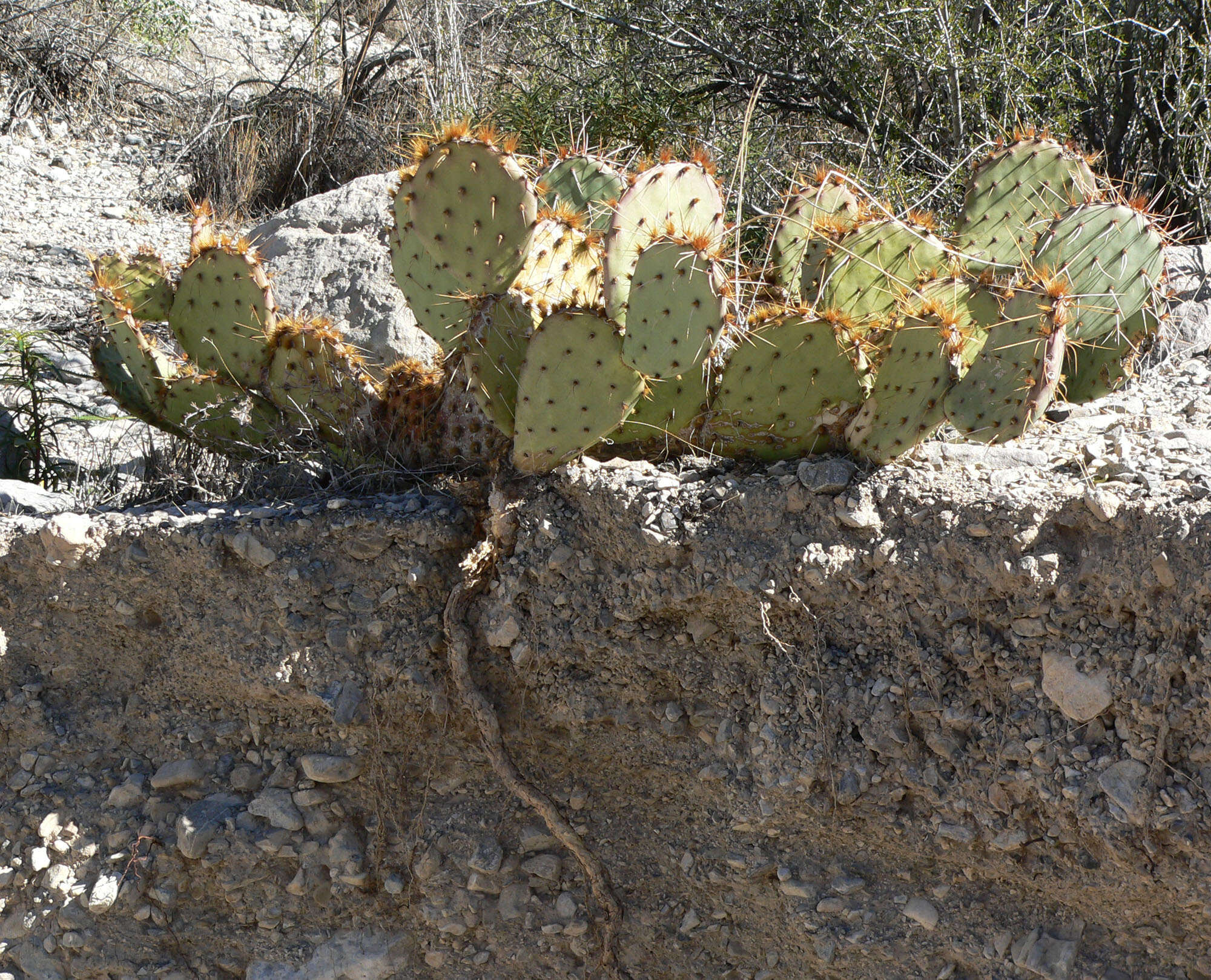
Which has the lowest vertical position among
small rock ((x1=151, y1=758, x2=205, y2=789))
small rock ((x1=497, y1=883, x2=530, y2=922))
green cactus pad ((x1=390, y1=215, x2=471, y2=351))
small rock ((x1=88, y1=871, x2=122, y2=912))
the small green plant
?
small rock ((x1=88, y1=871, x2=122, y2=912))

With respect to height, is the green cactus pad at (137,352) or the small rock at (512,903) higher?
the green cactus pad at (137,352)

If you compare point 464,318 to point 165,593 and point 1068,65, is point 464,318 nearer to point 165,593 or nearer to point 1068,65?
point 165,593

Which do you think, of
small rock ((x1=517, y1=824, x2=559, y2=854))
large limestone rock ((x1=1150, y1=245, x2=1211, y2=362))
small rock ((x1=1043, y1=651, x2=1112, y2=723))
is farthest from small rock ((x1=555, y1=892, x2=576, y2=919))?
large limestone rock ((x1=1150, y1=245, x2=1211, y2=362))

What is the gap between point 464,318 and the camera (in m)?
3.01

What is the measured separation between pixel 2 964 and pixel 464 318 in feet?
6.85

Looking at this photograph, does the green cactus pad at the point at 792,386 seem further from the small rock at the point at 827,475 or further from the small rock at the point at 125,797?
the small rock at the point at 125,797

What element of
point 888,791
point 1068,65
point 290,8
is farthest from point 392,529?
point 290,8

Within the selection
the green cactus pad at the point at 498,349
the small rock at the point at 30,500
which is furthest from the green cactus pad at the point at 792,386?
the small rock at the point at 30,500

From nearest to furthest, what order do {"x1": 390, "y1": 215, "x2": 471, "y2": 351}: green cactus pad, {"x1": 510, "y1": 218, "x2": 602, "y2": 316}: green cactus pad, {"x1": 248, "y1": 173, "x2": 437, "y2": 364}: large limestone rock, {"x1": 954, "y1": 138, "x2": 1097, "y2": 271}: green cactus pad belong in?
{"x1": 510, "y1": 218, "x2": 602, "y2": 316}: green cactus pad
{"x1": 390, "y1": 215, "x2": 471, "y2": 351}: green cactus pad
{"x1": 954, "y1": 138, "x2": 1097, "y2": 271}: green cactus pad
{"x1": 248, "y1": 173, "x2": 437, "y2": 364}: large limestone rock

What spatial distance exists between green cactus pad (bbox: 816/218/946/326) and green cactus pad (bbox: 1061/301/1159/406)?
568 millimetres

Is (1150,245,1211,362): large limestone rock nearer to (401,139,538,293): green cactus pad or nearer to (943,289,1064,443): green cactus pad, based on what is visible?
(943,289,1064,443): green cactus pad

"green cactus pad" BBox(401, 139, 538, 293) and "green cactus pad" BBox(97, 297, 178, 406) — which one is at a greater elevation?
"green cactus pad" BBox(401, 139, 538, 293)

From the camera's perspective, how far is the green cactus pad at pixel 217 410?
330cm

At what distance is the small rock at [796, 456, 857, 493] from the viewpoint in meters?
2.52
